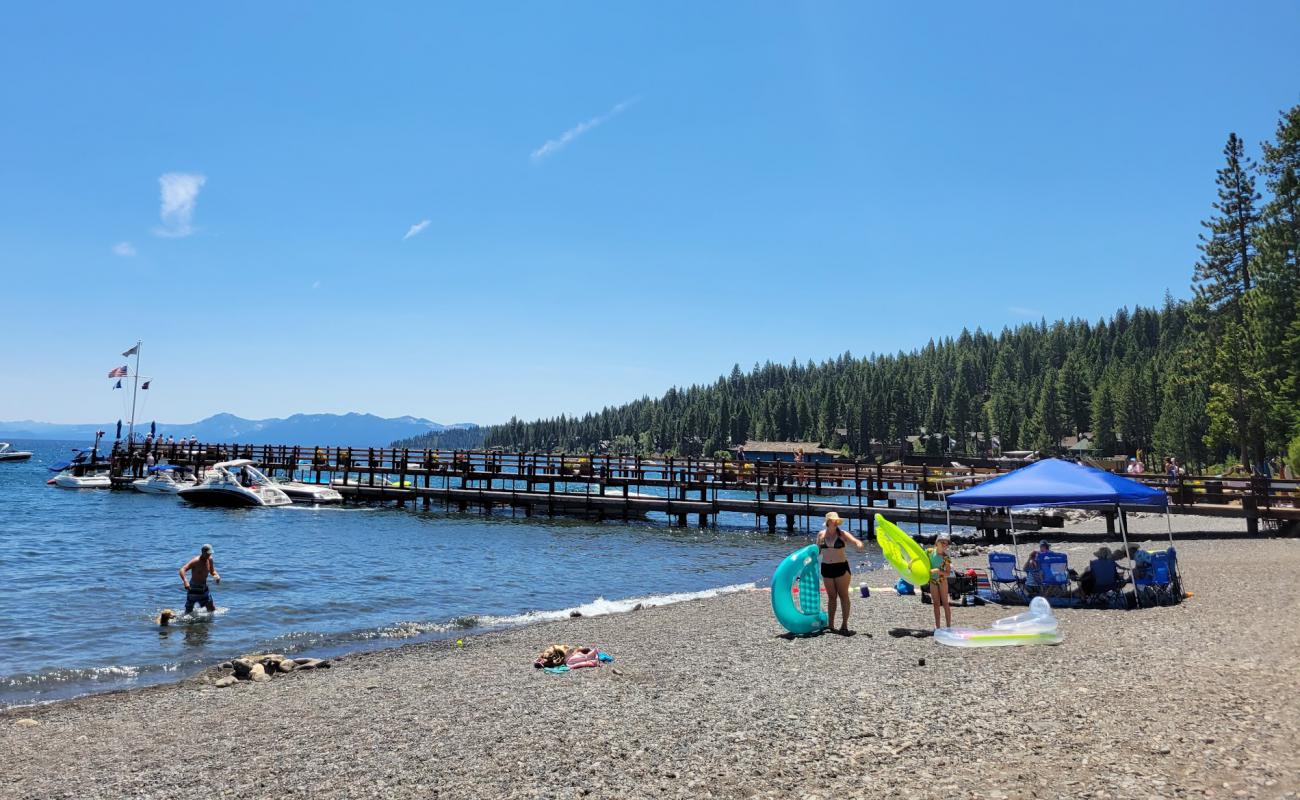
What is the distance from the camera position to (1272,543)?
71.5 ft

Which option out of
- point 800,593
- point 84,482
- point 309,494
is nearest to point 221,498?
point 309,494

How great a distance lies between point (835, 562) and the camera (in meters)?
11.1

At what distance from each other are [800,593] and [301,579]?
15.7 metres

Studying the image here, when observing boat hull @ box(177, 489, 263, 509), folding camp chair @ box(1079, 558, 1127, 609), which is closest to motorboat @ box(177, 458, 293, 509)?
boat hull @ box(177, 489, 263, 509)

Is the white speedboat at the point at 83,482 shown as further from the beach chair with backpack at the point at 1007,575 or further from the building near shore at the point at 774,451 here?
the building near shore at the point at 774,451

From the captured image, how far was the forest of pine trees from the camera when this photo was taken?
43531 mm

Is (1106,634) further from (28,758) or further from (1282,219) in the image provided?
(1282,219)

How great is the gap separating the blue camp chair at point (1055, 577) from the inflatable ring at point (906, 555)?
10.6 feet

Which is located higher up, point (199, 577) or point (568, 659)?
point (199, 577)

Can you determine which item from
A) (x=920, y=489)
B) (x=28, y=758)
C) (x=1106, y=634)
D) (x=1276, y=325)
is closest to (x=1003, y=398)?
(x=1276, y=325)

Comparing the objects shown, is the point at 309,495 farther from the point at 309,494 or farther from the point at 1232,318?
the point at 1232,318

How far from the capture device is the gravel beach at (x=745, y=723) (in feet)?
18.1

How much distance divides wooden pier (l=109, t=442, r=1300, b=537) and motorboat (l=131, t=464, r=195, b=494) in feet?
7.53

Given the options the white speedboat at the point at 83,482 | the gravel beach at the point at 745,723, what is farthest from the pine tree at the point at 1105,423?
the white speedboat at the point at 83,482
